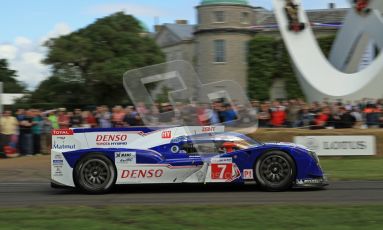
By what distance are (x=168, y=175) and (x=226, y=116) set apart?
1.90 metres

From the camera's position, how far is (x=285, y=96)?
191ft

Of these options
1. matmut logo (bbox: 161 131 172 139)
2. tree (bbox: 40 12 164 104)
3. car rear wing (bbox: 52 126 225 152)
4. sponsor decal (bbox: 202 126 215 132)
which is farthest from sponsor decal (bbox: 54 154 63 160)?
tree (bbox: 40 12 164 104)

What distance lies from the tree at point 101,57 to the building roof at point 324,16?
23286mm

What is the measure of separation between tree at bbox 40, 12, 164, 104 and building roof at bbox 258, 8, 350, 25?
Result: 23.3 m

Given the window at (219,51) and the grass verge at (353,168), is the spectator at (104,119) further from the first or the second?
the window at (219,51)

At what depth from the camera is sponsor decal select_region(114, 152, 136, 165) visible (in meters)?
11.7

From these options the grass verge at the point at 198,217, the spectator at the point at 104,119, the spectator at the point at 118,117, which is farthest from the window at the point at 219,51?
the grass verge at the point at 198,217

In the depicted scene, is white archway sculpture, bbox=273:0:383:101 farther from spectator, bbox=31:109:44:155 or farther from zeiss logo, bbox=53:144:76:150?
zeiss logo, bbox=53:144:76:150

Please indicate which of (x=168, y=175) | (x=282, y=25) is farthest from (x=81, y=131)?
(x=282, y=25)

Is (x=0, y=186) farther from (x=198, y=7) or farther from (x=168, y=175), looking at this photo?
(x=198, y=7)

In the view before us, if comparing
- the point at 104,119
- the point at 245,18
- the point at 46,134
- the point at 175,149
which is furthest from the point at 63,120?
the point at 245,18

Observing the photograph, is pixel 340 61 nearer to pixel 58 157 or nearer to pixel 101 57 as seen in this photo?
pixel 101 57

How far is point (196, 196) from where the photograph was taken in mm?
11039

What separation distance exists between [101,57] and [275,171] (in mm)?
42087
